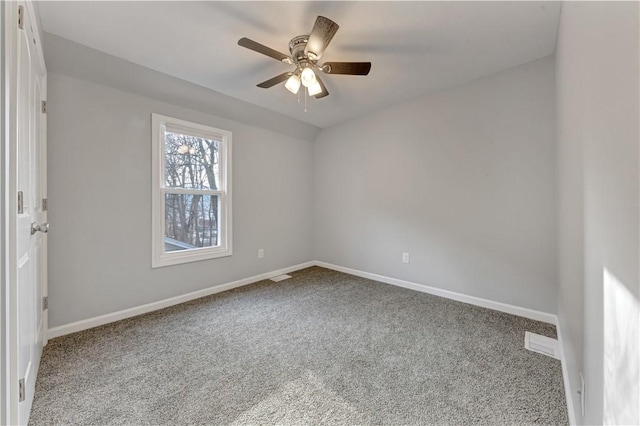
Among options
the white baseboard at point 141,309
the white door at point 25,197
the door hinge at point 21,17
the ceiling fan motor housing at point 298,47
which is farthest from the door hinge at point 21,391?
the ceiling fan motor housing at point 298,47

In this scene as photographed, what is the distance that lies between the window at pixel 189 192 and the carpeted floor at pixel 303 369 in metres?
0.72

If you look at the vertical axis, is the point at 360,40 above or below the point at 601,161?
above

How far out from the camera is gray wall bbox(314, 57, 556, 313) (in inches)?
100.0

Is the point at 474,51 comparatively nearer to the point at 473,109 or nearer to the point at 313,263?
the point at 473,109

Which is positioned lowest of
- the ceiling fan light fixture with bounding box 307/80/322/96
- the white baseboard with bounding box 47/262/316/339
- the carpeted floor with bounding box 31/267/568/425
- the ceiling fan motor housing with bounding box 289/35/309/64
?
the carpeted floor with bounding box 31/267/568/425

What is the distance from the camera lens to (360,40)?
2.17 metres

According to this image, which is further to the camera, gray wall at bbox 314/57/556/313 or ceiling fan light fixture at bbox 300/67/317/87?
gray wall at bbox 314/57/556/313

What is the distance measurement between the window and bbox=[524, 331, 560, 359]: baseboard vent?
3.20 meters

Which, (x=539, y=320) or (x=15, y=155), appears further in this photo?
(x=539, y=320)

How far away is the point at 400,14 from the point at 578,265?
6.25 ft

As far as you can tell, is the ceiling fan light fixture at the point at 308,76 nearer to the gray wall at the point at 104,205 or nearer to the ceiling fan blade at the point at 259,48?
the ceiling fan blade at the point at 259,48

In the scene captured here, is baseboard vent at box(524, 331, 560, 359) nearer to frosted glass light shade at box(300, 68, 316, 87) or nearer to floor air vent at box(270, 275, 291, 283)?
frosted glass light shade at box(300, 68, 316, 87)

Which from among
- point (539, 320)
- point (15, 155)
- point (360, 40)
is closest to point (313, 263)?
point (539, 320)

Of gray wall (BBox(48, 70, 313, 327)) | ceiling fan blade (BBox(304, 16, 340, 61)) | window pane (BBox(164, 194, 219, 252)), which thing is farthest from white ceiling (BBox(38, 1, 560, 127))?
window pane (BBox(164, 194, 219, 252))
